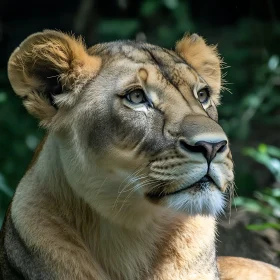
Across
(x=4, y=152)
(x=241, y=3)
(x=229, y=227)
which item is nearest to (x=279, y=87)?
(x=241, y=3)

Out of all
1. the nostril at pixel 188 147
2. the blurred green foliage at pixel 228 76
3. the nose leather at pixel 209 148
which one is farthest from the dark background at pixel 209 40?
the nose leather at pixel 209 148

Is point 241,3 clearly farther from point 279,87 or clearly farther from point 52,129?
point 52,129

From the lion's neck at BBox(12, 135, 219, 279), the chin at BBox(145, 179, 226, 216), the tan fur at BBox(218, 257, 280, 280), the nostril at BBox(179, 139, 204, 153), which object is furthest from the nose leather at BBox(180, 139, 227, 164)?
the tan fur at BBox(218, 257, 280, 280)

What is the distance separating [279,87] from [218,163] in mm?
6595

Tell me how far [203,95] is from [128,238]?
829 millimetres

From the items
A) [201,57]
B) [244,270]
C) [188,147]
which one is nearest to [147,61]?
[201,57]

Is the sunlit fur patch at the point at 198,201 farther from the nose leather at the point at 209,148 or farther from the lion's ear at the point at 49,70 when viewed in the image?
the lion's ear at the point at 49,70

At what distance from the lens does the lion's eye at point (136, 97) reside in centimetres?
382

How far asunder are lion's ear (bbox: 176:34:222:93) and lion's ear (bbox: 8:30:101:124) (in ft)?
1.90

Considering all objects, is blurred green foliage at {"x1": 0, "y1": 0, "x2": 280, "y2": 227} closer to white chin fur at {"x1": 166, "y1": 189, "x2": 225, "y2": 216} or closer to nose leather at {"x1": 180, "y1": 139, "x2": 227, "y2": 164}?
white chin fur at {"x1": 166, "y1": 189, "x2": 225, "y2": 216}

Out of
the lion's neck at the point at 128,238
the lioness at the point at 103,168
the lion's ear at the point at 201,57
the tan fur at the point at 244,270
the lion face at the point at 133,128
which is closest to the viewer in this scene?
the lion face at the point at 133,128

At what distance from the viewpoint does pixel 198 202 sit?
3566 millimetres

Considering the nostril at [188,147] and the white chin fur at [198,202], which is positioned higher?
the nostril at [188,147]

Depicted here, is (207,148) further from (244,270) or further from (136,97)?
(244,270)
